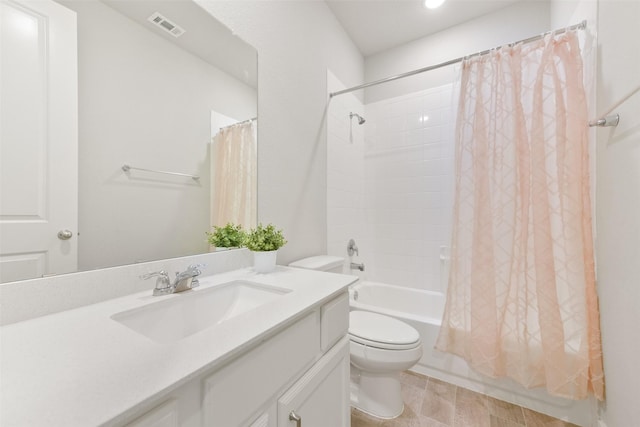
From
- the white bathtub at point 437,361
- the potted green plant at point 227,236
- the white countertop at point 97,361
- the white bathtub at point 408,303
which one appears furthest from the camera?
the white bathtub at point 408,303

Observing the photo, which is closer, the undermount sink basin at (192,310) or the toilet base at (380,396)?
the undermount sink basin at (192,310)

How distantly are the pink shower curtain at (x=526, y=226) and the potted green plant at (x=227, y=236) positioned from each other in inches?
50.6

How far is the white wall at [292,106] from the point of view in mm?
1344

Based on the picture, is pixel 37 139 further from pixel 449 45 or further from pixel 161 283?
pixel 449 45

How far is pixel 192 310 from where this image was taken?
0.84 meters

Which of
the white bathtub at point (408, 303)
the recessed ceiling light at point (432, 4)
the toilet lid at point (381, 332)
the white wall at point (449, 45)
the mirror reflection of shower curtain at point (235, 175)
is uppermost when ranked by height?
the recessed ceiling light at point (432, 4)

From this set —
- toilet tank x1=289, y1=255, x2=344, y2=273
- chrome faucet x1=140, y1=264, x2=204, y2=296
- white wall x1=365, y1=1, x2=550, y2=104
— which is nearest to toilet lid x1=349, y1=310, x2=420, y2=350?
toilet tank x1=289, y1=255, x2=344, y2=273

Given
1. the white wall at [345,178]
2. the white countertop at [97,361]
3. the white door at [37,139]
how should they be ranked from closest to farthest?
the white countertop at [97,361], the white door at [37,139], the white wall at [345,178]

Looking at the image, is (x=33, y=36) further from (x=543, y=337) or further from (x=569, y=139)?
(x=543, y=337)

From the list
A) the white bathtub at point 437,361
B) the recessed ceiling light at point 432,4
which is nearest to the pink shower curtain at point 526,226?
the white bathtub at point 437,361

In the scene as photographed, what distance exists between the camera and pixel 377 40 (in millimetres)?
2367

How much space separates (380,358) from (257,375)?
932 millimetres

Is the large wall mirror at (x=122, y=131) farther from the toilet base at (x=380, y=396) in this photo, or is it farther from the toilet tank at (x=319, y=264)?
the toilet base at (x=380, y=396)

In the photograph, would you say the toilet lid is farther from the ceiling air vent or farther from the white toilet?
the ceiling air vent
